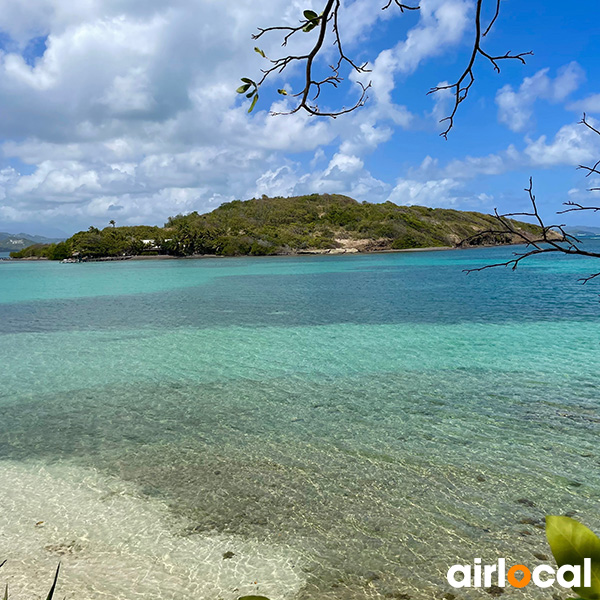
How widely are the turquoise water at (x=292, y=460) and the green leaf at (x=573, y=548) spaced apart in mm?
3442

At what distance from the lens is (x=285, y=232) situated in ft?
351

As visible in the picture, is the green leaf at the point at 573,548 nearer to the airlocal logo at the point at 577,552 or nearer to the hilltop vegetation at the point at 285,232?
the airlocal logo at the point at 577,552

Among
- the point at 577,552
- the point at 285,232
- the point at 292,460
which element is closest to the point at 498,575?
the point at 292,460

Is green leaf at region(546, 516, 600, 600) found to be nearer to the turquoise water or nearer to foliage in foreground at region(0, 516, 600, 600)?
foliage in foreground at region(0, 516, 600, 600)

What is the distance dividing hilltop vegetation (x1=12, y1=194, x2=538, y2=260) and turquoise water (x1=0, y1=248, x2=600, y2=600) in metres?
83.0

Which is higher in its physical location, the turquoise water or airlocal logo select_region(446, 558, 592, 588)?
the turquoise water

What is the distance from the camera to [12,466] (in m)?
6.29

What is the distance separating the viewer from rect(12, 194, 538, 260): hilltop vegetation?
101 m

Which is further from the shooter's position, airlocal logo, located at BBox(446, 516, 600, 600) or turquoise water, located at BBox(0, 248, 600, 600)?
turquoise water, located at BBox(0, 248, 600, 600)

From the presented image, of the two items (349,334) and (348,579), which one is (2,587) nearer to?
(348,579)

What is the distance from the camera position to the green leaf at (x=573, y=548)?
0.84 meters

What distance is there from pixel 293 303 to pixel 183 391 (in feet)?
46.5

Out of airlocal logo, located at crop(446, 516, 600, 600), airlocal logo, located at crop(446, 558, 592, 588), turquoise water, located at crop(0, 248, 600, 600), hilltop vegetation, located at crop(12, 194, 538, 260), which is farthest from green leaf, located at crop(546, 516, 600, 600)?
hilltop vegetation, located at crop(12, 194, 538, 260)

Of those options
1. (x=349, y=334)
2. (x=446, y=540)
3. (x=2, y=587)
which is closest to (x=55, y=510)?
(x=2, y=587)
